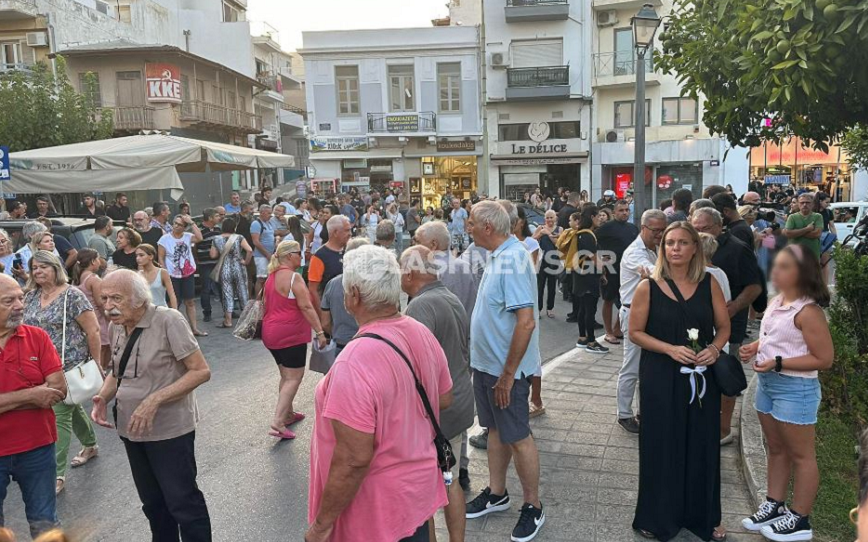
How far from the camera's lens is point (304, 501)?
15.1 feet

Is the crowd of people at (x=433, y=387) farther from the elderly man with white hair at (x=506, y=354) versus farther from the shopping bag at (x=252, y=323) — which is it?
the shopping bag at (x=252, y=323)

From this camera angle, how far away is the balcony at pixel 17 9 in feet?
85.6

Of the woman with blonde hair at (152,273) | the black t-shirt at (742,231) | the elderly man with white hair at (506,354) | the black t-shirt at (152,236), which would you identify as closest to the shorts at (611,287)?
the black t-shirt at (742,231)

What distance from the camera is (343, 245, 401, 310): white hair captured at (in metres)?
2.68

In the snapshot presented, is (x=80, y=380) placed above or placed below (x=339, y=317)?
below

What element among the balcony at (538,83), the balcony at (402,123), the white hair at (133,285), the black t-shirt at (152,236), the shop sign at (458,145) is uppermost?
the balcony at (538,83)

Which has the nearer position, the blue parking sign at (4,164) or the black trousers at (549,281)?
the blue parking sign at (4,164)

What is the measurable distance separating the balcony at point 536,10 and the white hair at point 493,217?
95.0 ft

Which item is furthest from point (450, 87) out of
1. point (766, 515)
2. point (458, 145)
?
point (766, 515)

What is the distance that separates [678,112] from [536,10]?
26.9 feet

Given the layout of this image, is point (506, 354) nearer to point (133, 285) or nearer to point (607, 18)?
point (133, 285)

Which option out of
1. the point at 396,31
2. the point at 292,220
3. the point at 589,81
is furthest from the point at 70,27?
the point at 292,220

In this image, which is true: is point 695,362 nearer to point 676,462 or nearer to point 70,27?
point 676,462

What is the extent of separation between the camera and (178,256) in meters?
9.84
